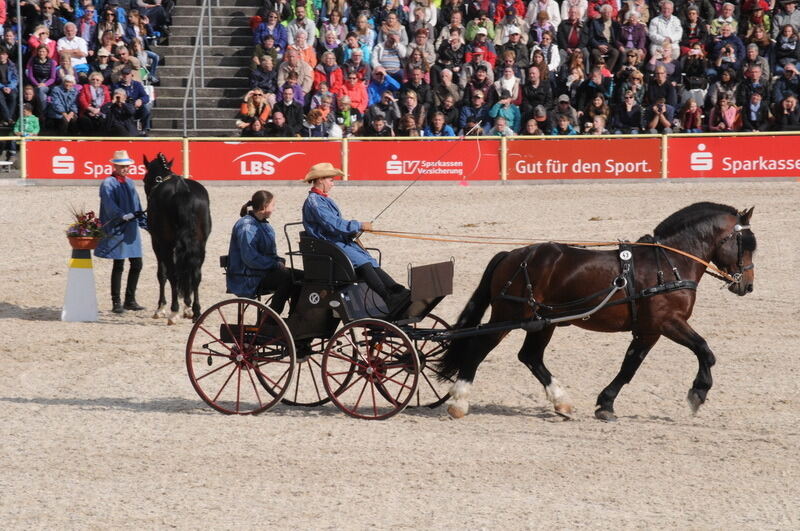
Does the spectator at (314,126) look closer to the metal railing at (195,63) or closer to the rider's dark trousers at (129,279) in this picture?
the metal railing at (195,63)

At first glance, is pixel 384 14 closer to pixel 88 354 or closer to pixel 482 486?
pixel 88 354

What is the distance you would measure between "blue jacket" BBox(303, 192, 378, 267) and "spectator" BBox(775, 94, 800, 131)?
14.5 meters

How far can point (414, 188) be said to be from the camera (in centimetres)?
2095

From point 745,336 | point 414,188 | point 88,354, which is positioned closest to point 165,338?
point 88,354

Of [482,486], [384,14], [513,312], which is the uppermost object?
[384,14]

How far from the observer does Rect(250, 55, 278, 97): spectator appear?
23156 mm

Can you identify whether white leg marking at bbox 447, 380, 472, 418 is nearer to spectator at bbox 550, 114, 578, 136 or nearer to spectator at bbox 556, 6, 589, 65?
spectator at bbox 550, 114, 578, 136

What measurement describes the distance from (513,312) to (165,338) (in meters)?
4.56

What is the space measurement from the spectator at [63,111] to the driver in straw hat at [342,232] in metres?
13.4

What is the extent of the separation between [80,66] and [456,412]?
15699 mm

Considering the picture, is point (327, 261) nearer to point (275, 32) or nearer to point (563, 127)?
point (563, 127)

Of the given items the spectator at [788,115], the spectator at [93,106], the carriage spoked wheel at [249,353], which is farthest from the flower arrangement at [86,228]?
the spectator at [788,115]

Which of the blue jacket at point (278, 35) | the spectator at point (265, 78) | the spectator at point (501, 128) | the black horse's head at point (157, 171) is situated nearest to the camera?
the black horse's head at point (157, 171)

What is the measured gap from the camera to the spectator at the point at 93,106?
21922mm
